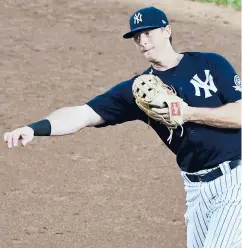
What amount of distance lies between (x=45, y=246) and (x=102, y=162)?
1898 mm

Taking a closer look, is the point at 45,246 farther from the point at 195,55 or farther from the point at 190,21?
the point at 190,21

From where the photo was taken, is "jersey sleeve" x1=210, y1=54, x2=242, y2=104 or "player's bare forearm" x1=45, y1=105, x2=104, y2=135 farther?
"player's bare forearm" x1=45, y1=105, x2=104, y2=135

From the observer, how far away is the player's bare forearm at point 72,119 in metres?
5.19

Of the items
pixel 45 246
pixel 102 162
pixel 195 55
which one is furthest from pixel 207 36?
pixel 195 55

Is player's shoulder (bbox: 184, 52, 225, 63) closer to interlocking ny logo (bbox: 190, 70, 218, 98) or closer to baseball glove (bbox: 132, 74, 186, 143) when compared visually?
interlocking ny logo (bbox: 190, 70, 218, 98)

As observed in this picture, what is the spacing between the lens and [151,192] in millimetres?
8180

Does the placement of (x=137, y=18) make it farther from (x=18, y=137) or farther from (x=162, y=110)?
(x=18, y=137)

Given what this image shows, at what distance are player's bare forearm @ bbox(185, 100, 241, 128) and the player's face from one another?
411 mm

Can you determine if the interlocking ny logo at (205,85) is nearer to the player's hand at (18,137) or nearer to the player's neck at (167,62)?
the player's neck at (167,62)

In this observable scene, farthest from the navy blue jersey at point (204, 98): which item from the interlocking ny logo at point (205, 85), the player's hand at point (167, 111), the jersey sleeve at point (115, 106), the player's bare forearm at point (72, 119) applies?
the player's bare forearm at point (72, 119)

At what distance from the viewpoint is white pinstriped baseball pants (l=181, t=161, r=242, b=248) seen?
193 inches

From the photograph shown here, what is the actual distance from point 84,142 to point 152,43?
4.33 metres

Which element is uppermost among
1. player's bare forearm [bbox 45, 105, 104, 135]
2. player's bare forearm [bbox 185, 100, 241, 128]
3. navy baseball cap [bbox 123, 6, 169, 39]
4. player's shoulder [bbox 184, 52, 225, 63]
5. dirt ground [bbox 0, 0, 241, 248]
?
navy baseball cap [bbox 123, 6, 169, 39]

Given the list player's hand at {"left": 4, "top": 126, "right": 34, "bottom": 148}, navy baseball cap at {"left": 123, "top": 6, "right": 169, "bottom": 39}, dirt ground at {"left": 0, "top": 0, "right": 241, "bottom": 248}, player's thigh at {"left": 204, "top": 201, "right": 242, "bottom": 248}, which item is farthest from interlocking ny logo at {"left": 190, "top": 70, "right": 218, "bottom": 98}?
dirt ground at {"left": 0, "top": 0, "right": 241, "bottom": 248}
